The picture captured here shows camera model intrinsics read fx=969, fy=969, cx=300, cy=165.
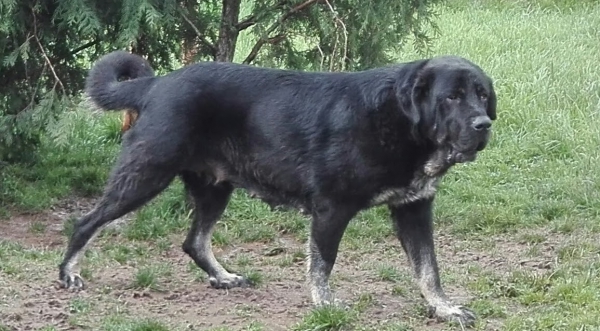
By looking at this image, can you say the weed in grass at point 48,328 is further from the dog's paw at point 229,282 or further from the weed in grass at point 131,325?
the dog's paw at point 229,282

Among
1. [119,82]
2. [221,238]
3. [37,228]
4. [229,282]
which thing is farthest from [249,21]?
[229,282]

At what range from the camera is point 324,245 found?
218 inches

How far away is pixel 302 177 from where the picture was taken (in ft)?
18.5

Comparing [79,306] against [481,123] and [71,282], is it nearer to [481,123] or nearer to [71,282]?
[71,282]

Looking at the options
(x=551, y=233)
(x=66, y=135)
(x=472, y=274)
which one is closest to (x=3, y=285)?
(x=66, y=135)

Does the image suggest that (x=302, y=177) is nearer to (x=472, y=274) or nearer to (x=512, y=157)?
(x=472, y=274)

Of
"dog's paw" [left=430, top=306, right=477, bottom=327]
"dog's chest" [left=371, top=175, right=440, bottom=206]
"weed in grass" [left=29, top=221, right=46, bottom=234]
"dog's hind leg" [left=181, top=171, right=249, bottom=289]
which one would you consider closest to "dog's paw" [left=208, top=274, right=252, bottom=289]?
"dog's hind leg" [left=181, top=171, right=249, bottom=289]

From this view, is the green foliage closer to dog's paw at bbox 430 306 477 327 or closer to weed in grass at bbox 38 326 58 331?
weed in grass at bbox 38 326 58 331

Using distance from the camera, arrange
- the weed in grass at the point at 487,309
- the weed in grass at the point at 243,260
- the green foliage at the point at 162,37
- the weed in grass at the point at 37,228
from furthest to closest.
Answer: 1. the weed in grass at the point at 37,228
2. the green foliage at the point at 162,37
3. the weed in grass at the point at 243,260
4. the weed in grass at the point at 487,309

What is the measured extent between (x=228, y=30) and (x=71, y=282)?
2.66m

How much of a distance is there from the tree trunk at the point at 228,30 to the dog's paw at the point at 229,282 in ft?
7.16

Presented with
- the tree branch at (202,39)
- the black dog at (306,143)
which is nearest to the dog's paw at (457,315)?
the black dog at (306,143)

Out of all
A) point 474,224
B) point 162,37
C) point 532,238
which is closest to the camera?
point 532,238

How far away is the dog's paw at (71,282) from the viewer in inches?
231
